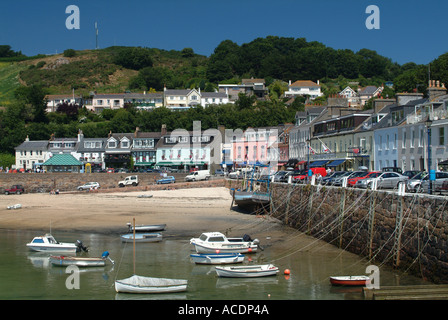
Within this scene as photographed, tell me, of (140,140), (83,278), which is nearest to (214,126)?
(140,140)

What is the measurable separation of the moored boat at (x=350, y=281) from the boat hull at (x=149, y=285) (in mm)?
6592

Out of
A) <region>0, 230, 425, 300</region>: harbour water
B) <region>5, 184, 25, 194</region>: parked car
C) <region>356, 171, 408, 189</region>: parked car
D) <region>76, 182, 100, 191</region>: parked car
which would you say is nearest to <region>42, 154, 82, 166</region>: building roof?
<region>5, 184, 25, 194</region>: parked car

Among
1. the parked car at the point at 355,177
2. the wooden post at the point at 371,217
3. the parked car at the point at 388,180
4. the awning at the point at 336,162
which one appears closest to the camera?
the wooden post at the point at 371,217

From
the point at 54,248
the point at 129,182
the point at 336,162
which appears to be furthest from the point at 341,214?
the point at 129,182

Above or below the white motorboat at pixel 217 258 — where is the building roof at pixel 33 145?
above

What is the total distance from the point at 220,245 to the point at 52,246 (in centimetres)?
1065

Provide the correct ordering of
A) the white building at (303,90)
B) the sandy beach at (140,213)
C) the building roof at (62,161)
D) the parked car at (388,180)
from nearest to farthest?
the parked car at (388,180)
the sandy beach at (140,213)
the building roof at (62,161)
the white building at (303,90)

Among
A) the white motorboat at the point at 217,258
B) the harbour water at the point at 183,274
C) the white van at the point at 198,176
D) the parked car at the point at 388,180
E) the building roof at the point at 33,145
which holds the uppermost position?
the building roof at the point at 33,145

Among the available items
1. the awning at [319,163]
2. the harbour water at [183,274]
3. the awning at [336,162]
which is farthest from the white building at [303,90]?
the harbour water at [183,274]

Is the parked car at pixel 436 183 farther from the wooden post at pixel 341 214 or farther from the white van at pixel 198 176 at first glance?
the white van at pixel 198 176

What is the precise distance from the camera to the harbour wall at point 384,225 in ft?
68.7

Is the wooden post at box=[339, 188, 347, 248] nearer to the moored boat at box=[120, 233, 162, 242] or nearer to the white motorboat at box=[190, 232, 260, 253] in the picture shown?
the white motorboat at box=[190, 232, 260, 253]

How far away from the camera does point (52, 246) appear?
32125mm

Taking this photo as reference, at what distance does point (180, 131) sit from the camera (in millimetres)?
102625
